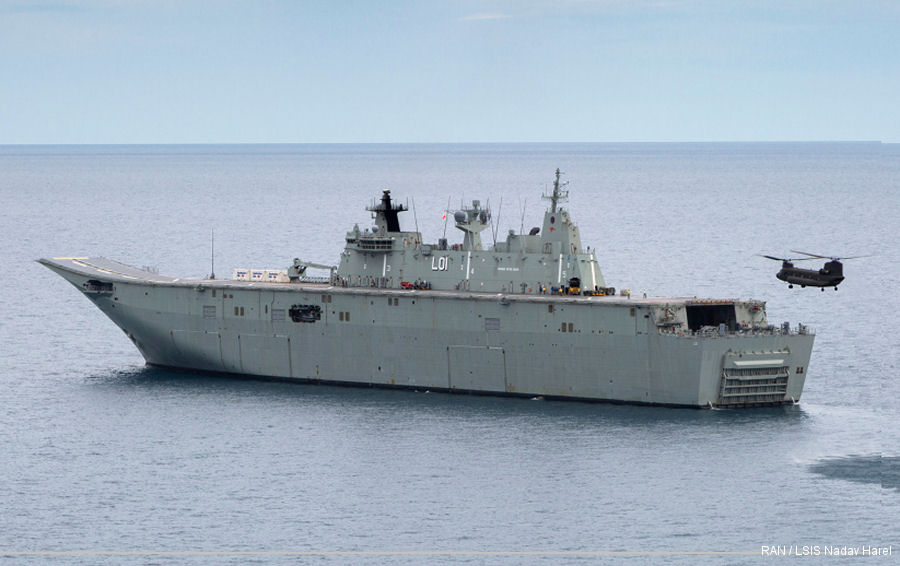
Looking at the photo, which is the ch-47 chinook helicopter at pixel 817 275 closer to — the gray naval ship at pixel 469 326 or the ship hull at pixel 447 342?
the gray naval ship at pixel 469 326

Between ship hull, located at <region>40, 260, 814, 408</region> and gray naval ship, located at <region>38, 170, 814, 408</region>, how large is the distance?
0.06 m

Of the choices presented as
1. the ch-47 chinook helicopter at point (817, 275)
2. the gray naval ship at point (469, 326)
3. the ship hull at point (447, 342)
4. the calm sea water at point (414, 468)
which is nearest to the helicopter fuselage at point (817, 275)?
the ch-47 chinook helicopter at point (817, 275)

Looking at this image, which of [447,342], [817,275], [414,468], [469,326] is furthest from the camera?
[447,342]

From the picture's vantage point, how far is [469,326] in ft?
218

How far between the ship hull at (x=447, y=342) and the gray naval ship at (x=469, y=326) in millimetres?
60

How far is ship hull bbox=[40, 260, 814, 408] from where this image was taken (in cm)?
6309

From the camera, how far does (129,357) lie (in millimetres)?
78250

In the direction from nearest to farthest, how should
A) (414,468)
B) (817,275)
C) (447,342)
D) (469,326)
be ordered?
(414,468) < (817,275) < (469,326) < (447,342)

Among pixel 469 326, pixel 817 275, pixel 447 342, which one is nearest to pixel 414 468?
pixel 469 326

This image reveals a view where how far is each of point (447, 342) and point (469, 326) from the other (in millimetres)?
1360

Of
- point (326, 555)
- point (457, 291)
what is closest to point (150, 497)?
point (326, 555)

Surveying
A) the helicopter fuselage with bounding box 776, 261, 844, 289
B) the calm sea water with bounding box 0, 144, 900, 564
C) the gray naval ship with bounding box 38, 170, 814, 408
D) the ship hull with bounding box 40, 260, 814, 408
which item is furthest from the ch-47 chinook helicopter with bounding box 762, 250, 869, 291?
the calm sea water with bounding box 0, 144, 900, 564

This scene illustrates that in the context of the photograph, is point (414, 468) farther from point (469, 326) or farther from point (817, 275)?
point (817, 275)

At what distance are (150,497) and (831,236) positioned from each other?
102 m
